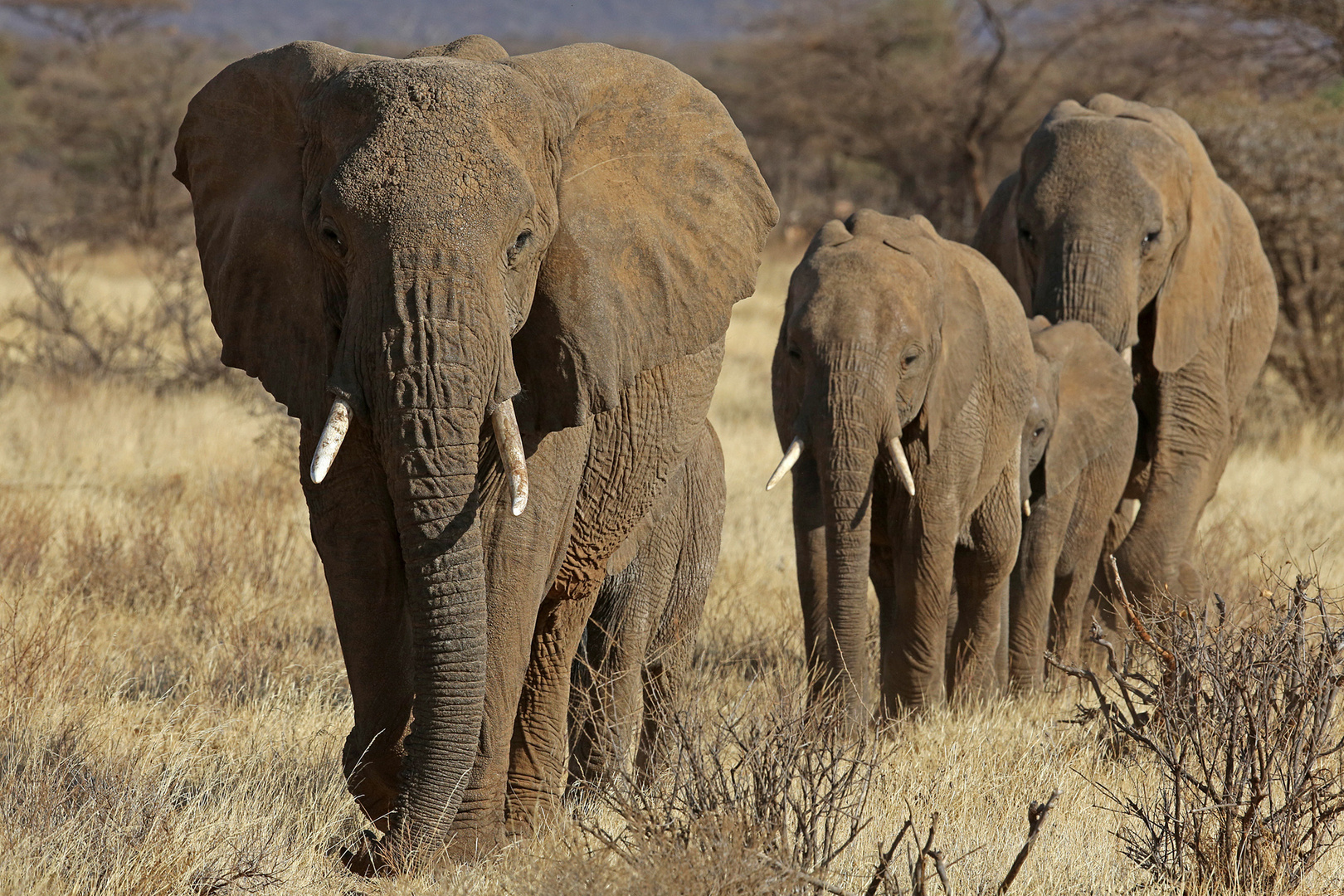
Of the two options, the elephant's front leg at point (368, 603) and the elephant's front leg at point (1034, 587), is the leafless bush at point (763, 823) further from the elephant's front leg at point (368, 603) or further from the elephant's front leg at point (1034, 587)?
the elephant's front leg at point (1034, 587)

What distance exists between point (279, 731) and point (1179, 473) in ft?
14.1

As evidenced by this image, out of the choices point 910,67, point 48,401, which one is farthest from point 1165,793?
point 910,67

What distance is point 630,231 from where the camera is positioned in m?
3.54

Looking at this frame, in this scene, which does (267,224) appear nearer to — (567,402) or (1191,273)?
(567,402)

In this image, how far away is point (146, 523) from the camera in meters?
7.32

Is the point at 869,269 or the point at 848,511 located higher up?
the point at 869,269

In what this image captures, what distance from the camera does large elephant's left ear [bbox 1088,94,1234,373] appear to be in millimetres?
7176

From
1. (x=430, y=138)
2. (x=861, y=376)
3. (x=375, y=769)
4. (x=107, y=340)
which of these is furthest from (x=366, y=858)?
(x=107, y=340)

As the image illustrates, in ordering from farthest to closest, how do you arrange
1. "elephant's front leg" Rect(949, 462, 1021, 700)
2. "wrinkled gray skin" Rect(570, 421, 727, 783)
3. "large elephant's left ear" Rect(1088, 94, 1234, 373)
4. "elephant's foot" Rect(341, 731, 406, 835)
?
1. "large elephant's left ear" Rect(1088, 94, 1234, 373)
2. "elephant's front leg" Rect(949, 462, 1021, 700)
3. "wrinkled gray skin" Rect(570, 421, 727, 783)
4. "elephant's foot" Rect(341, 731, 406, 835)

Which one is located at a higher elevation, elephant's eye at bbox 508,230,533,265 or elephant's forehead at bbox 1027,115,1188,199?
elephant's eye at bbox 508,230,533,265

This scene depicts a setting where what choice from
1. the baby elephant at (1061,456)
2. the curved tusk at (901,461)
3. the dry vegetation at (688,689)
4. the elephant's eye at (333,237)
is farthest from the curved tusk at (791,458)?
the elephant's eye at (333,237)

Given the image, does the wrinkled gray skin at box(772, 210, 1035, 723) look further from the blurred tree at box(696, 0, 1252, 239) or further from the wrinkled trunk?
the blurred tree at box(696, 0, 1252, 239)

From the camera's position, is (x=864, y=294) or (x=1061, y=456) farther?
(x=1061, y=456)

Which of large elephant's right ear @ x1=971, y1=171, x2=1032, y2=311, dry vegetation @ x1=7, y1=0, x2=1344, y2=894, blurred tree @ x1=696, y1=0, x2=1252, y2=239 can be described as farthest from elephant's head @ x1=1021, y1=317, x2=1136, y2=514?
blurred tree @ x1=696, y1=0, x2=1252, y2=239
